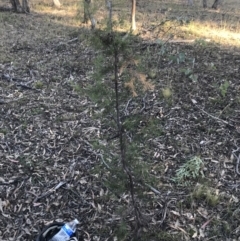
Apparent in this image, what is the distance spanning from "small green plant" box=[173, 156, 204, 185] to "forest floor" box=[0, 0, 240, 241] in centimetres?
6

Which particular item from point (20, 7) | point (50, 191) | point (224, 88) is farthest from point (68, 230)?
A: point (20, 7)

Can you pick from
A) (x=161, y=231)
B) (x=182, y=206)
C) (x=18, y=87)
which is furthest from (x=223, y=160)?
(x=18, y=87)

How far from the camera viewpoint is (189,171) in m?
3.77

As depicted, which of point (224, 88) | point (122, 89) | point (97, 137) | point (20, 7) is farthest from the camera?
point (20, 7)

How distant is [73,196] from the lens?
3.53 m

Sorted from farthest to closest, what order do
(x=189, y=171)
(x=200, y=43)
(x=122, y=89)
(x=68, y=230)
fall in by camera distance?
(x=200, y=43)
(x=189, y=171)
(x=68, y=230)
(x=122, y=89)

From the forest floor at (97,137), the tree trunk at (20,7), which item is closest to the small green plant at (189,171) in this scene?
the forest floor at (97,137)

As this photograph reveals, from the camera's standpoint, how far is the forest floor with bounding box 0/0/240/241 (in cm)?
327

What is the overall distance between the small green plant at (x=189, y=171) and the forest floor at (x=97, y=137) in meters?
0.06

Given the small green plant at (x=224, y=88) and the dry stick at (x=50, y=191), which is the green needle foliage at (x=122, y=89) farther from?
the small green plant at (x=224, y=88)

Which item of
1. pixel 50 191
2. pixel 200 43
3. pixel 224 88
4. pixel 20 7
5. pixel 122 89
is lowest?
pixel 20 7

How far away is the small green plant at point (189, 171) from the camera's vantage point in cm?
369

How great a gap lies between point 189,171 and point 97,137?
1.22 metres

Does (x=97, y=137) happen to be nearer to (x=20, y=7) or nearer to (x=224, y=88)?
(x=224, y=88)
